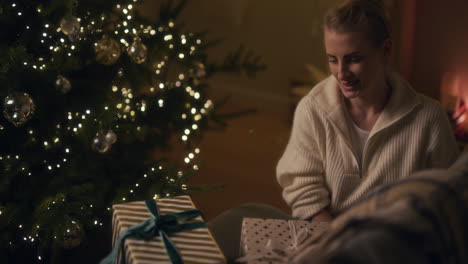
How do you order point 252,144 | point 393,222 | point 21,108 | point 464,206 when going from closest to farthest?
point 393,222 < point 464,206 < point 21,108 < point 252,144

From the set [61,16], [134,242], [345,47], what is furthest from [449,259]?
[61,16]

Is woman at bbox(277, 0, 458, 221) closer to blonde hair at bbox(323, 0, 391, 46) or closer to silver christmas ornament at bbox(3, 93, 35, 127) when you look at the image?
blonde hair at bbox(323, 0, 391, 46)

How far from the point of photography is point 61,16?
162 centimetres

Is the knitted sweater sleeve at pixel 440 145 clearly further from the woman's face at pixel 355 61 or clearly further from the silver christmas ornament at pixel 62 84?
the silver christmas ornament at pixel 62 84

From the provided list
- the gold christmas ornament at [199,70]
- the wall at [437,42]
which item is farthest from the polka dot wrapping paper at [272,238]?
the wall at [437,42]

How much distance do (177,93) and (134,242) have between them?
80 cm

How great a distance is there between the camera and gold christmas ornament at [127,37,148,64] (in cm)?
172

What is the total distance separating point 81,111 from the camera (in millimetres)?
1744

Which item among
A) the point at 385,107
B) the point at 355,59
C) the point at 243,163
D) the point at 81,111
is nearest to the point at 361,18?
the point at 355,59

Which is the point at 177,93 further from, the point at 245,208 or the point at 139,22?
the point at 245,208

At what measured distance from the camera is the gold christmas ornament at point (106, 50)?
167 centimetres

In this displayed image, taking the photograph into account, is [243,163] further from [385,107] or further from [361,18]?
[361,18]

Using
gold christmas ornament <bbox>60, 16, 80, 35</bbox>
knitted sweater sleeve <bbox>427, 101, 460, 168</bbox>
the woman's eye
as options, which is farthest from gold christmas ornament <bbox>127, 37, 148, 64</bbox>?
knitted sweater sleeve <bbox>427, 101, 460, 168</bbox>

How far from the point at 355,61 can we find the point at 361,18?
11 cm
